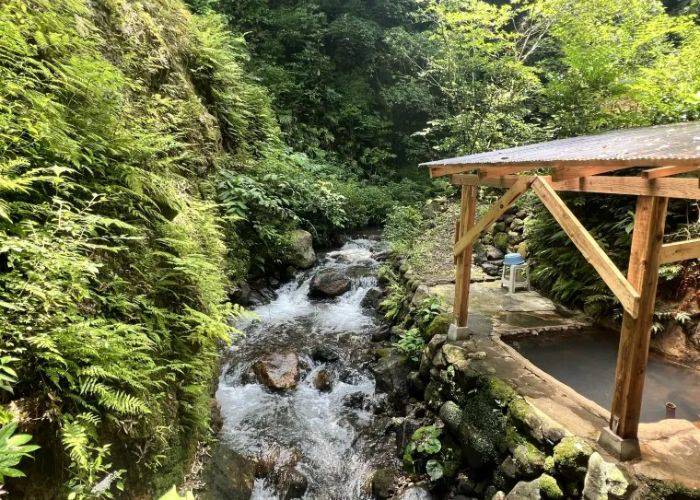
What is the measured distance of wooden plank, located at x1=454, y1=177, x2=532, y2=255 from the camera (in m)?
4.32

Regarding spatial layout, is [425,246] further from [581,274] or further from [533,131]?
[533,131]

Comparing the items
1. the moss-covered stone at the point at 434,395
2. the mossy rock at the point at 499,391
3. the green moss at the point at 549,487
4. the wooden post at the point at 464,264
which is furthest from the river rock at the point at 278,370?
the green moss at the point at 549,487

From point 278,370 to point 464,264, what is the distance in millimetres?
3471

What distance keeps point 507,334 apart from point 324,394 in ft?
9.96

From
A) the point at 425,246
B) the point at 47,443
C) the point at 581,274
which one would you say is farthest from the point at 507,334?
the point at 47,443

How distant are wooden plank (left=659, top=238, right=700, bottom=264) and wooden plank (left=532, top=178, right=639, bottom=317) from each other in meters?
0.37

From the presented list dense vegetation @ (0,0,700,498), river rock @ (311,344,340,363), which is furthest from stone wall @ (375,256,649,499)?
dense vegetation @ (0,0,700,498)

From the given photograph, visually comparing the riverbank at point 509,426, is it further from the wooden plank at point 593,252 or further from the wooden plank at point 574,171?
the wooden plank at point 574,171

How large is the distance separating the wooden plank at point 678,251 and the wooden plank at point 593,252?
1.23 ft

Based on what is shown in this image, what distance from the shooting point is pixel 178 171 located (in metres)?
6.17

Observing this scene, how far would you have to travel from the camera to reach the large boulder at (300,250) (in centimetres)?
956

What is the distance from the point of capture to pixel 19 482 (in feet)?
5.96

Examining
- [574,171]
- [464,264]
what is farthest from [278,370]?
[574,171]

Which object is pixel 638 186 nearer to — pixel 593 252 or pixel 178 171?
pixel 593 252
